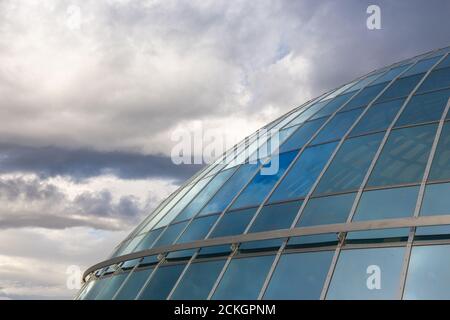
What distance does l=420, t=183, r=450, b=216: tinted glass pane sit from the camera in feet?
48.4

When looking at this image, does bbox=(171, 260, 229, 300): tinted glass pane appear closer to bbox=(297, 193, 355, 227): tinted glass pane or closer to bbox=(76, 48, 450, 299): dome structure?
A: bbox=(76, 48, 450, 299): dome structure

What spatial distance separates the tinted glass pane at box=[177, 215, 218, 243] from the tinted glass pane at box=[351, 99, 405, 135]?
543 cm

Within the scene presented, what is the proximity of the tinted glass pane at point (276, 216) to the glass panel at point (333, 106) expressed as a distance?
19.5ft

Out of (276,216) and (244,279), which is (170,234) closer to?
(276,216)

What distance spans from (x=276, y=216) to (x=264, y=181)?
2430 mm

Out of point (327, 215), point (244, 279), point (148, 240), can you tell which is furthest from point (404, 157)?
point (148, 240)

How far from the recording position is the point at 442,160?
53.1ft

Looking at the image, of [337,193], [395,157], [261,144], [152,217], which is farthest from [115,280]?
[395,157]

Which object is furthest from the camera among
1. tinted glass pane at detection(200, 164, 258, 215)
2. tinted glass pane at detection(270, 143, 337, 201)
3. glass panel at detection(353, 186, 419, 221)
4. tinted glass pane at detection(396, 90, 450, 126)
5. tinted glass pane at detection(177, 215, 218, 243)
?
tinted glass pane at detection(200, 164, 258, 215)

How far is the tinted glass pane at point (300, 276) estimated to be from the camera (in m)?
14.7

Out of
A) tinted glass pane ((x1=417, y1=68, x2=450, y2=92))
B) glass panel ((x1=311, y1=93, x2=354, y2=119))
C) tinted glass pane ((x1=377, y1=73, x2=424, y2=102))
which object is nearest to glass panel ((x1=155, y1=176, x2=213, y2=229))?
glass panel ((x1=311, y1=93, x2=354, y2=119))

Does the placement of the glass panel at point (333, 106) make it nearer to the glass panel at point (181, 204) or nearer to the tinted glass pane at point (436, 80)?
the tinted glass pane at point (436, 80)

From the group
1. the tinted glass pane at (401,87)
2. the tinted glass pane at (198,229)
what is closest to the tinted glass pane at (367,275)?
the tinted glass pane at (198,229)
